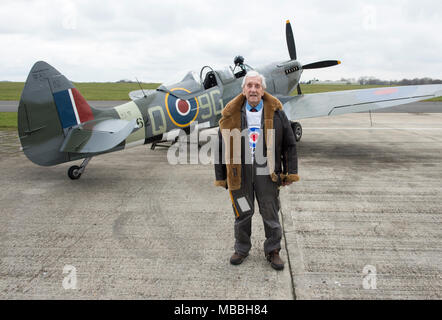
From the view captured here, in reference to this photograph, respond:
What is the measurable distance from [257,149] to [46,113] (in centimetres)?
406

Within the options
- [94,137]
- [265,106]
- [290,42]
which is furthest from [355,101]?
[265,106]

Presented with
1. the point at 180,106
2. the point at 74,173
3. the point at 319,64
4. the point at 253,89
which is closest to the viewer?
the point at 253,89

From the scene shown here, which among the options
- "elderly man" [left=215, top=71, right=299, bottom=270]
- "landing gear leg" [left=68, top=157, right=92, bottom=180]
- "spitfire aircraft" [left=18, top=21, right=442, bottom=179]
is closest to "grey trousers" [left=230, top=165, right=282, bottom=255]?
"elderly man" [left=215, top=71, right=299, bottom=270]

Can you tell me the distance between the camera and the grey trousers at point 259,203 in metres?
3.14

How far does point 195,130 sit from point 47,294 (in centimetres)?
512

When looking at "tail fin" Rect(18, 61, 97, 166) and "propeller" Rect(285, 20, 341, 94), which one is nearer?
"tail fin" Rect(18, 61, 97, 166)

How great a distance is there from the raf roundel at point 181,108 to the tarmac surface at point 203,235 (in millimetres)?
1040

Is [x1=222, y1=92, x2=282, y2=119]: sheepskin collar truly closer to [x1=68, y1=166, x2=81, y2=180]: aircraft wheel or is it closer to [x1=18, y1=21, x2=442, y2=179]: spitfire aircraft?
[x1=18, y1=21, x2=442, y2=179]: spitfire aircraft

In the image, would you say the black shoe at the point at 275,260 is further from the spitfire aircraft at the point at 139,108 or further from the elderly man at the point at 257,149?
the spitfire aircraft at the point at 139,108

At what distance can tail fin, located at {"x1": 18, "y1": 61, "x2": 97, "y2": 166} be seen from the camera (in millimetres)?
5414

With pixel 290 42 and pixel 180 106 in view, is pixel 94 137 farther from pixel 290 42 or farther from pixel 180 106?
pixel 290 42

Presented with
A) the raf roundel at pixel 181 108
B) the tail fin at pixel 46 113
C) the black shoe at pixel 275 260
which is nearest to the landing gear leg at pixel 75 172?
the tail fin at pixel 46 113

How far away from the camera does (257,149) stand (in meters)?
3.10

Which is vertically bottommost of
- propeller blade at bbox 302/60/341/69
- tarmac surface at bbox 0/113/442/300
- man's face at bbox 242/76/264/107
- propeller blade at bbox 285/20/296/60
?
tarmac surface at bbox 0/113/442/300
